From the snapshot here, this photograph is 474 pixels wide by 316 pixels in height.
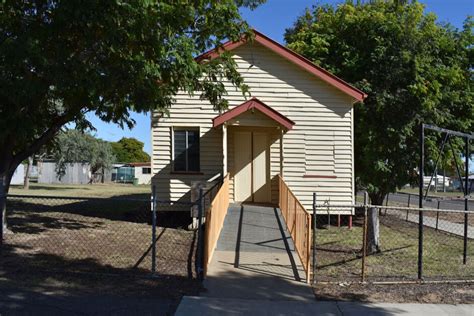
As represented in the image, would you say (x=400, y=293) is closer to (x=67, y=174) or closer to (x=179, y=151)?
(x=179, y=151)

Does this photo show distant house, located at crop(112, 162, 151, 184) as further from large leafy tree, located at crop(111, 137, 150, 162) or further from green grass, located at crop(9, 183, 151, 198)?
large leafy tree, located at crop(111, 137, 150, 162)

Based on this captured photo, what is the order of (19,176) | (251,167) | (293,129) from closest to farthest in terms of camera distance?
(293,129) < (251,167) < (19,176)

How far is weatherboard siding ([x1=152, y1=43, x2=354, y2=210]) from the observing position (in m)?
14.3

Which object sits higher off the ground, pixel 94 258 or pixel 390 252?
pixel 94 258

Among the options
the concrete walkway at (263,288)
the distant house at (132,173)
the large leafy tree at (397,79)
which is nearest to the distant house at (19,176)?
the distant house at (132,173)

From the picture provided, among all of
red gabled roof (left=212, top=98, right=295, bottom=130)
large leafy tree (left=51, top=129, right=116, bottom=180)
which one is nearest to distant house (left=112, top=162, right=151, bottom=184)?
large leafy tree (left=51, top=129, right=116, bottom=180)

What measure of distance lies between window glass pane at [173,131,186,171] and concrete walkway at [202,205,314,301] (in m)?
2.71

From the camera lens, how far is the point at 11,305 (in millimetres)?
5699

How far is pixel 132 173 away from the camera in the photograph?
72562mm

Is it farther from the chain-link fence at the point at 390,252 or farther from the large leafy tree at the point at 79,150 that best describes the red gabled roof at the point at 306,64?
the large leafy tree at the point at 79,150

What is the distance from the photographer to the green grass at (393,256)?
338 inches

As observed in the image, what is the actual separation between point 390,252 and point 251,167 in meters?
5.58

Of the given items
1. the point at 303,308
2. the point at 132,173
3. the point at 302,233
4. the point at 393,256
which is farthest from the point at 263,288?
the point at 132,173

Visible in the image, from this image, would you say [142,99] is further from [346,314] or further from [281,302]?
[346,314]
